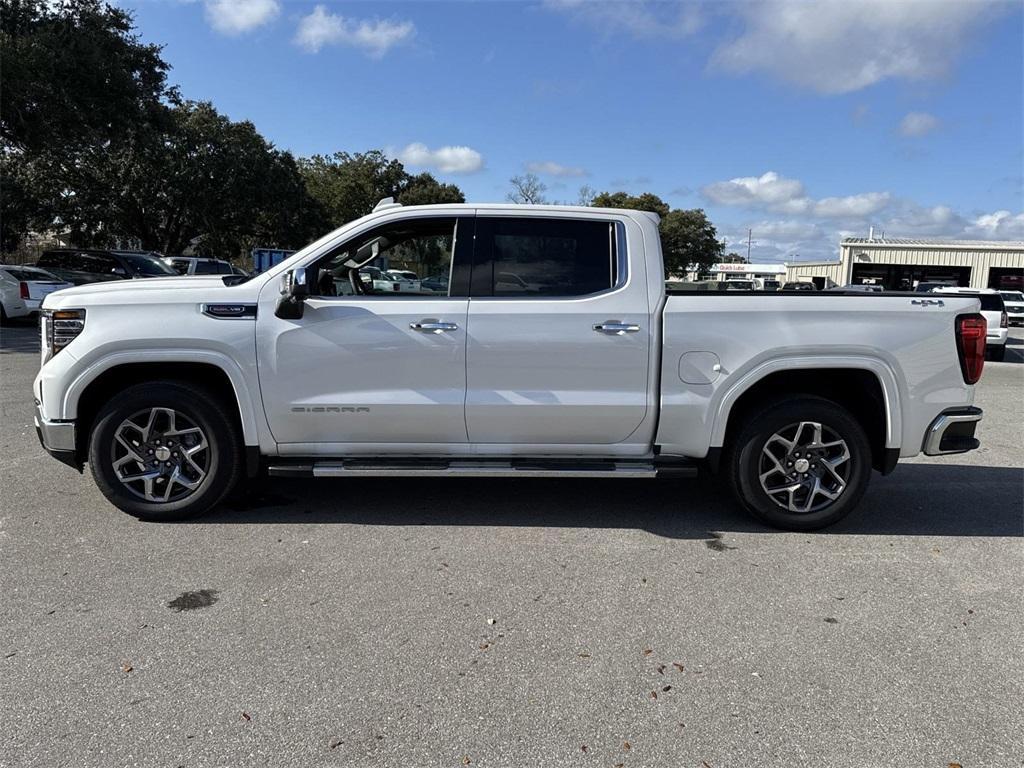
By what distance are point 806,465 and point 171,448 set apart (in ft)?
13.0

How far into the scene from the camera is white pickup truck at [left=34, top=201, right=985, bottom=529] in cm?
443

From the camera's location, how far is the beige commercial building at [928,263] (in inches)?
2136

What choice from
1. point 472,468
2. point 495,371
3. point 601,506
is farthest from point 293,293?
point 601,506

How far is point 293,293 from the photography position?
4316 millimetres

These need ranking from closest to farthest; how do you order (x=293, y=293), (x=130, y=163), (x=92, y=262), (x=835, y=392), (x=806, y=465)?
(x=293, y=293) < (x=806, y=465) < (x=835, y=392) < (x=92, y=262) < (x=130, y=163)

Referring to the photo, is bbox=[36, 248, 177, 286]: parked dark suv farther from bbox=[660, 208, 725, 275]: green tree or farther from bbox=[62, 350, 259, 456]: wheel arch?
bbox=[660, 208, 725, 275]: green tree

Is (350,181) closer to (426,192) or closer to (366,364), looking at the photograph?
(426,192)

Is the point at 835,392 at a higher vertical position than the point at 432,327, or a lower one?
lower

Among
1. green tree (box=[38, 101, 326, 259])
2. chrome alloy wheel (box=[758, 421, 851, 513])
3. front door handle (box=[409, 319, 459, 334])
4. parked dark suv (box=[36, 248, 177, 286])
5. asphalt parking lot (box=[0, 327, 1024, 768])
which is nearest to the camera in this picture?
asphalt parking lot (box=[0, 327, 1024, 768])

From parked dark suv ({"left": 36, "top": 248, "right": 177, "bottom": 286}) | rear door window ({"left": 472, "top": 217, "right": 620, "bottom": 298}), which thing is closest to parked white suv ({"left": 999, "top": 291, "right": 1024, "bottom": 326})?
rear door window ({"left": 472, "top": 217, "right": 620, "bottom": 298})

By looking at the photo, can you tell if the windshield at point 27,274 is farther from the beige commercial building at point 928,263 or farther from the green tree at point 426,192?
the beige commercial building at point 928,263

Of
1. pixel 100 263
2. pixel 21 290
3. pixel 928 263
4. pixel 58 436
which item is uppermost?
pixel 928 263

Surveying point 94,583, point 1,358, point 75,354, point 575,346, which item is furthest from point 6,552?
point 1,358

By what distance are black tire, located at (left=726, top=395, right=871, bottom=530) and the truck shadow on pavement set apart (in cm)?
20
